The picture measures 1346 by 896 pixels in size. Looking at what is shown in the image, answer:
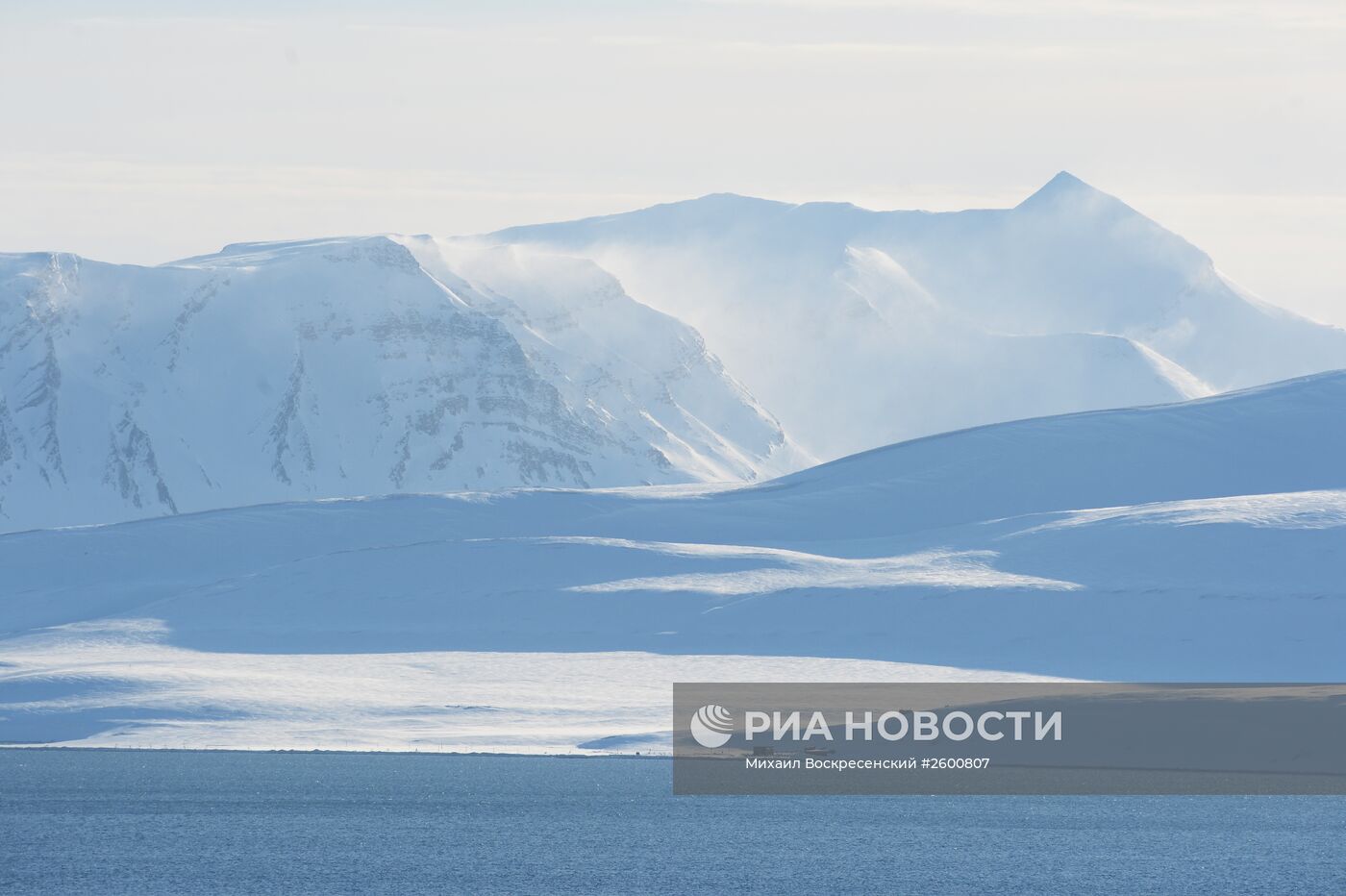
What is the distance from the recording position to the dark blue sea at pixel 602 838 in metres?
103

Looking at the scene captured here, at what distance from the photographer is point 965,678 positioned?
194250 millimetres

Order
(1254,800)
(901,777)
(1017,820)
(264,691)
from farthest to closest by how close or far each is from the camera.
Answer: (264,691) → (901,777) → (1254,800) → (1017,820)

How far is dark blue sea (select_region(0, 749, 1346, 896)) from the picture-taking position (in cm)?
10262

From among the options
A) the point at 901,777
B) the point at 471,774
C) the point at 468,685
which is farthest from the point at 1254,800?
the point at 468,685

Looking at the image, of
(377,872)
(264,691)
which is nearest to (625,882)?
(377,872)

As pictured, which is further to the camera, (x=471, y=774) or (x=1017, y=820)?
(x=471, y=774)

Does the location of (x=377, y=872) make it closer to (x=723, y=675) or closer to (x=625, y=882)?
(x=625, y=882)

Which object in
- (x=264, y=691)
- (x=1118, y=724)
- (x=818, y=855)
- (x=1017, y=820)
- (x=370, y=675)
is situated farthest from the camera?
(x=370, y=675)

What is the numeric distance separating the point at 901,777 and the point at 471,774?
103ft

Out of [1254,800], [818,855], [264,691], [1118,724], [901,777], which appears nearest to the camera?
[818,855]

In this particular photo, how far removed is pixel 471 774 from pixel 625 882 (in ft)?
199

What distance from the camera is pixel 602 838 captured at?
11906 centimetres

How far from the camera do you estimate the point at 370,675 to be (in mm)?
198250

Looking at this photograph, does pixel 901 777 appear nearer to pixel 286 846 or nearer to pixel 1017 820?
pixel 1017 820
